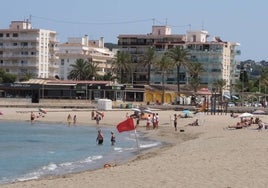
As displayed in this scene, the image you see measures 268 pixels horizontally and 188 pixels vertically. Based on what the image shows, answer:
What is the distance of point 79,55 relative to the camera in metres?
152

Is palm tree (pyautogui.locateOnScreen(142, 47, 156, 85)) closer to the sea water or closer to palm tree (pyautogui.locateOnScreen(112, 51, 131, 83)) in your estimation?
palm tree (pyautogui.locateOnScreen(112, 51, 131, 83))

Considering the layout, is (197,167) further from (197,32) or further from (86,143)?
(197,32)

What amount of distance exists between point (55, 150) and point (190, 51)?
96852 mm

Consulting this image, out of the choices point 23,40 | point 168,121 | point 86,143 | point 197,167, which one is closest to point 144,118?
point 168,121

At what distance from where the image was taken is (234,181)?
59.1ft

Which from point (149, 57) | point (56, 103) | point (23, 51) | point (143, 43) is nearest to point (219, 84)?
point (149, 57)

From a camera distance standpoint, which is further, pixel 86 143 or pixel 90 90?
pixel 90 90

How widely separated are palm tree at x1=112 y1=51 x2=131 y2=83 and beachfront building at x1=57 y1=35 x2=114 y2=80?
12517 millimetres

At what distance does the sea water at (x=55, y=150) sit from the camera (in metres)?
28.6

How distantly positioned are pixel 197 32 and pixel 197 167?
12472cm

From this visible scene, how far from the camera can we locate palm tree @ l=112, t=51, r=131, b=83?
132 meters

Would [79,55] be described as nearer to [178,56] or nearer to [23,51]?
[23,51]

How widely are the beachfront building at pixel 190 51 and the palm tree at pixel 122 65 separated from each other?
330 cm

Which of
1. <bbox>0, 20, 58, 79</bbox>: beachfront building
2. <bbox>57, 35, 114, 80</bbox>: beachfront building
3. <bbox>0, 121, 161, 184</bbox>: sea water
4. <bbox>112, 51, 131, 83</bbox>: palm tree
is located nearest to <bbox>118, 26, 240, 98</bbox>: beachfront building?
<bbox>112, 51, 131, 83</bbox>: palm tree
